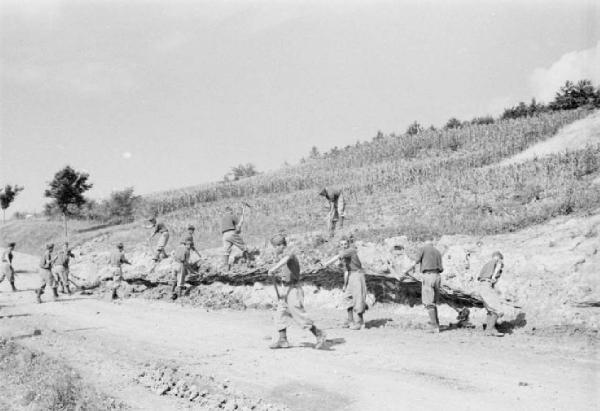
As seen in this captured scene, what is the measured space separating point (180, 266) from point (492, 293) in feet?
32.6

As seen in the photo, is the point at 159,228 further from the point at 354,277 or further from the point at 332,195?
the point at 354,277

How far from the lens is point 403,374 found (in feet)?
25.7

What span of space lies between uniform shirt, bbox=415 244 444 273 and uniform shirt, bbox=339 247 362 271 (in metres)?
1.30

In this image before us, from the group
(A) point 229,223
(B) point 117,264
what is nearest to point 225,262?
(A) point 229,223

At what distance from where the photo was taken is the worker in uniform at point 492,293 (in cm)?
986

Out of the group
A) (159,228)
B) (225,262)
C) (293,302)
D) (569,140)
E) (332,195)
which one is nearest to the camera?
(293,302)

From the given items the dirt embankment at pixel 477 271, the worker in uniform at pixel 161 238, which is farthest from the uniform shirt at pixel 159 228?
the dirt embankment at pixel 477 271

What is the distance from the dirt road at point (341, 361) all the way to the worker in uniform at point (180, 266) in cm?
285

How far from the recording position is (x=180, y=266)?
16453 millimetres

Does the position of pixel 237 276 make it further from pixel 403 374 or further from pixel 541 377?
pixel 541 377

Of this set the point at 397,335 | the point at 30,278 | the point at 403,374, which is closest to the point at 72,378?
the point at 403,374

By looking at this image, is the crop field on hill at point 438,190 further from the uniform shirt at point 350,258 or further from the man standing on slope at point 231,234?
the uniform shirt at point 350,258

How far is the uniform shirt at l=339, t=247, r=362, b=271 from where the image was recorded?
10641 millimetres

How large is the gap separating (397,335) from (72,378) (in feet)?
19.7
